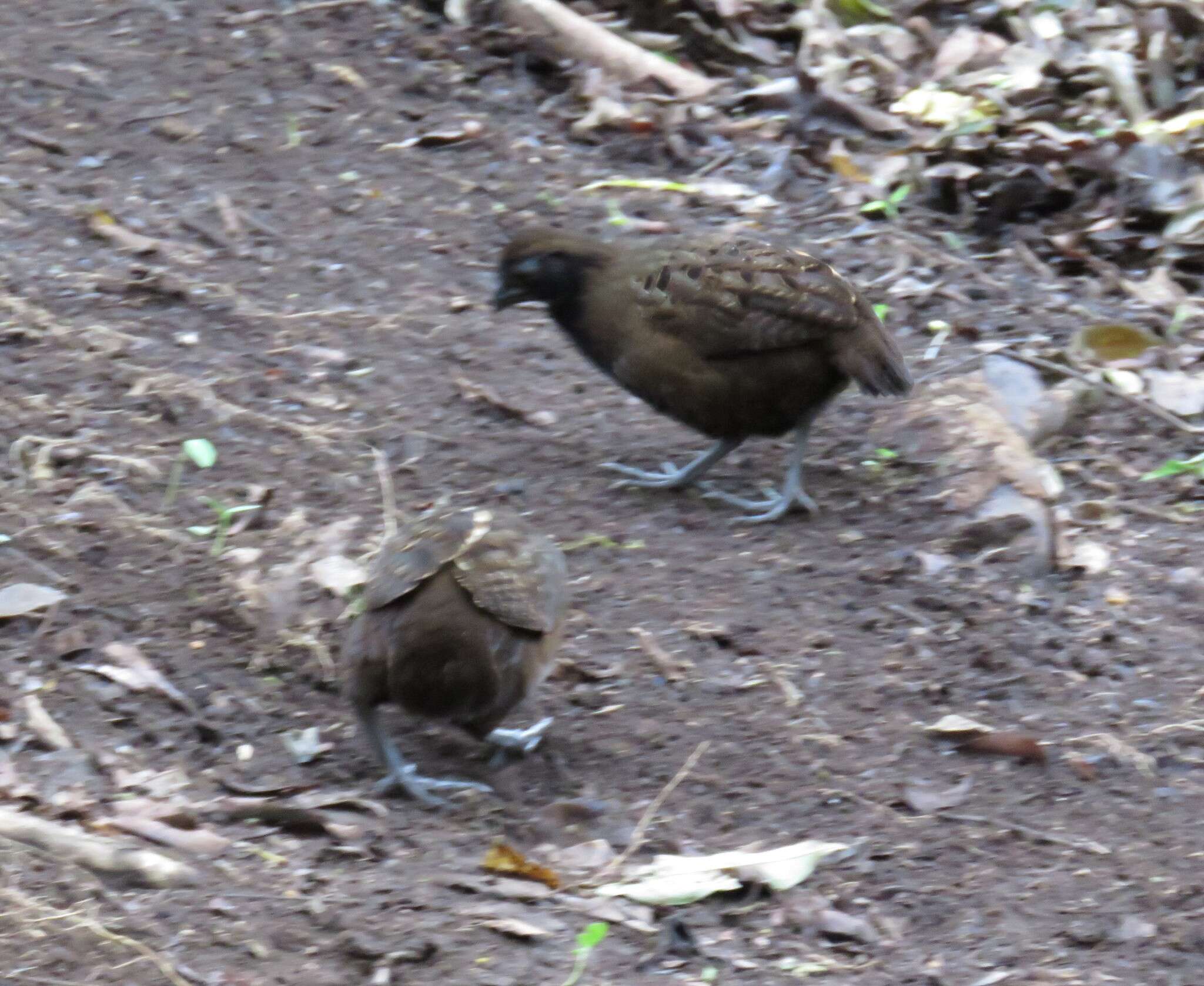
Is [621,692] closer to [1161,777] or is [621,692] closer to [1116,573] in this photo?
[1161,777]

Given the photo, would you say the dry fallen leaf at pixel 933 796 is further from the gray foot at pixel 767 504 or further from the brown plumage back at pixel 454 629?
the gray foot at pixel 767 504

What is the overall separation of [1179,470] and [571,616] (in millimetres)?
2693

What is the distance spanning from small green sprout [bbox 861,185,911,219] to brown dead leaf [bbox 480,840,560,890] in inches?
192

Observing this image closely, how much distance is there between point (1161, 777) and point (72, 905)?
2.91m

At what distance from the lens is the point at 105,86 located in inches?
309

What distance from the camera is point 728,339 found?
221 inches

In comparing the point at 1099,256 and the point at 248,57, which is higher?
the point at 248,57

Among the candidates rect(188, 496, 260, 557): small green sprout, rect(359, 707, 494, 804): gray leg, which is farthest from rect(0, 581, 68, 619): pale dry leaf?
rect(359, 707, 494, 804): gray leg

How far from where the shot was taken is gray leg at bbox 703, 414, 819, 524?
5668 mm

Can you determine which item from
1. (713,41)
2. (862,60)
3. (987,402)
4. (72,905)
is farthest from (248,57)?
(72,905)

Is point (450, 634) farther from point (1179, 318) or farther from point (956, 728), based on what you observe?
point (1179, 318)

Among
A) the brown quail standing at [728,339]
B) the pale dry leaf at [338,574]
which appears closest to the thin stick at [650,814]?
the pale dry leaf at [338,574]

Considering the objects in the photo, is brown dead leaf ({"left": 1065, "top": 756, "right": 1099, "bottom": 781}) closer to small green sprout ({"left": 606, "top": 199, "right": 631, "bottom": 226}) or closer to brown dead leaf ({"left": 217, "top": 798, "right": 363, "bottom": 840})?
brown dead leaf ({"left": 217, "top": 798, "right": 363, "bottom": 840})

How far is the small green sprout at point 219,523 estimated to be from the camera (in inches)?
194
